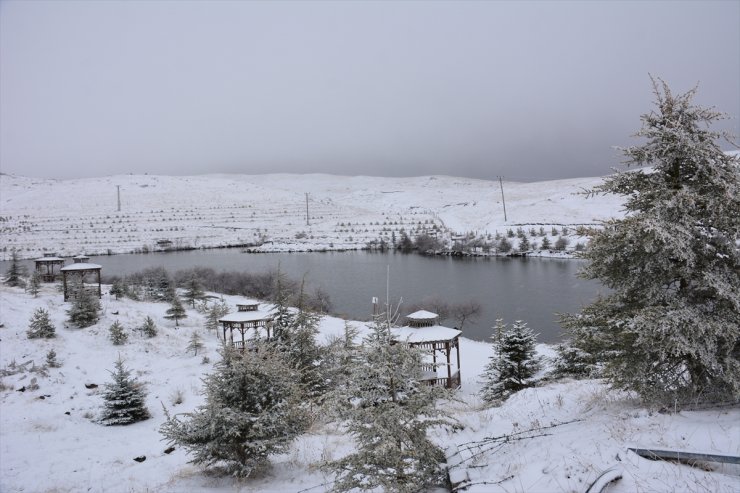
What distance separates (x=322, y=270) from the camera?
173 ft

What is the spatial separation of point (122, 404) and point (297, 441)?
7.47 metres

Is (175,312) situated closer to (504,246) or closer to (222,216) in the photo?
(504,246)

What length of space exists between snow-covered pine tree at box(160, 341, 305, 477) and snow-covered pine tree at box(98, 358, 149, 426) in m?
6.63

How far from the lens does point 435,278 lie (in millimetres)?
46406

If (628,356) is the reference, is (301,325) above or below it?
below

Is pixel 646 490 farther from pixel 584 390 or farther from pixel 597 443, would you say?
pixel 584 390

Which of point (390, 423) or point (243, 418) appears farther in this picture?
point (243, 418)

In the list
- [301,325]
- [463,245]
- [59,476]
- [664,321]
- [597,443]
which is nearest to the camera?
[597,443]

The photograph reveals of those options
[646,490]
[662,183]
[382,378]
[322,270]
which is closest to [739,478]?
[646,490]

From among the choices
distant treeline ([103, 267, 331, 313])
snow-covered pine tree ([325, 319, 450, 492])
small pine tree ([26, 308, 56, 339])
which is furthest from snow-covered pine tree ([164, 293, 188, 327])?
snow-covered pine tree ([325, 319, 450, 492])

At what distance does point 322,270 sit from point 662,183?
48373 mm

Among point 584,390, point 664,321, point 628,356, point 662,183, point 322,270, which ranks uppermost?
point 662,183

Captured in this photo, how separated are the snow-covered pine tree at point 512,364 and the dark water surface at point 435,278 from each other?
677 cm

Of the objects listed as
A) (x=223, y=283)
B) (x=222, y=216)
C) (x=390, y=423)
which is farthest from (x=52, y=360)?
(x=222, y=216)
